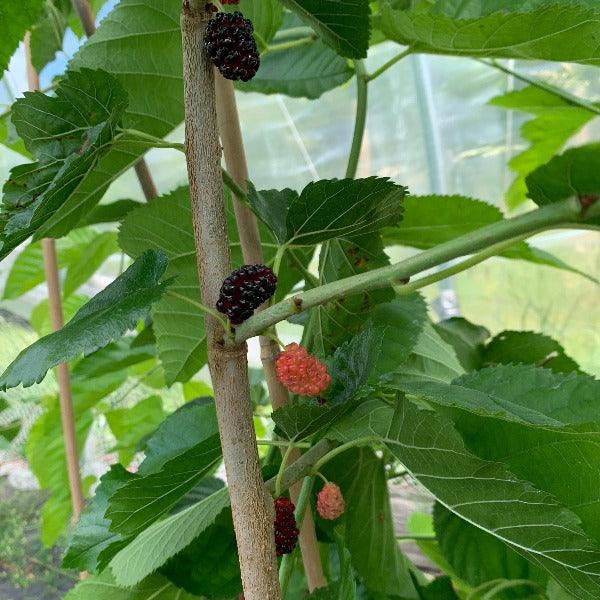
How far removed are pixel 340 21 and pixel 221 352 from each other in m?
0.14

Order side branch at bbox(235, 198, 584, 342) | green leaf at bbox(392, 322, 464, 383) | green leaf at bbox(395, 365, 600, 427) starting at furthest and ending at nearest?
green leaf at bbox(392, 322, 464, 383), green leaf at bbox(395, 365, 600, 427), side branch at bbox(235, 198, 584, 342)

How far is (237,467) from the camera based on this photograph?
21 centimetres

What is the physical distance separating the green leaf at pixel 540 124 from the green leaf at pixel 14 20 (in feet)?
1.52

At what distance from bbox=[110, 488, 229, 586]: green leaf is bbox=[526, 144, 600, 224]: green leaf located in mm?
175

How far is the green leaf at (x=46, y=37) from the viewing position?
20.0 inches

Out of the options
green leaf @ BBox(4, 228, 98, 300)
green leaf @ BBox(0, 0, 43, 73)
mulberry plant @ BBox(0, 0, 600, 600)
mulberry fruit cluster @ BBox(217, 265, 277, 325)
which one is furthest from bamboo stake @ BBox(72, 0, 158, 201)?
green leaf @ BBox(4, 228, 98, 300)

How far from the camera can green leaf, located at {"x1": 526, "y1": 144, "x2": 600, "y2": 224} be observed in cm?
27

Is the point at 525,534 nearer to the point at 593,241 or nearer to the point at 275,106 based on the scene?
the point at 275,106

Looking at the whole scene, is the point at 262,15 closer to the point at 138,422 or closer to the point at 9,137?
the point at 9,137

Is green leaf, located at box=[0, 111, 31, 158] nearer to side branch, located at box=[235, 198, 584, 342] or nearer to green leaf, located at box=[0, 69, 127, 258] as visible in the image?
green leaf, located at box=[0, 69, 127, 258]

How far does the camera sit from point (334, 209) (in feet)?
0.82

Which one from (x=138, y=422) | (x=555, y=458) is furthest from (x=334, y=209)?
(x=138, y=422)

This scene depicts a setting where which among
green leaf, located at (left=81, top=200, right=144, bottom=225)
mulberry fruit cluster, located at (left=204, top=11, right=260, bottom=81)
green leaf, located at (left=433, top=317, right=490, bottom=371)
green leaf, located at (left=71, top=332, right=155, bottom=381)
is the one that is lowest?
mulberry fruit cluster, located at (left=204, top=11, right=260, bottom=81)

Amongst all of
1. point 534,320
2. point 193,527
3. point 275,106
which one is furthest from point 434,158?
point 193,527
